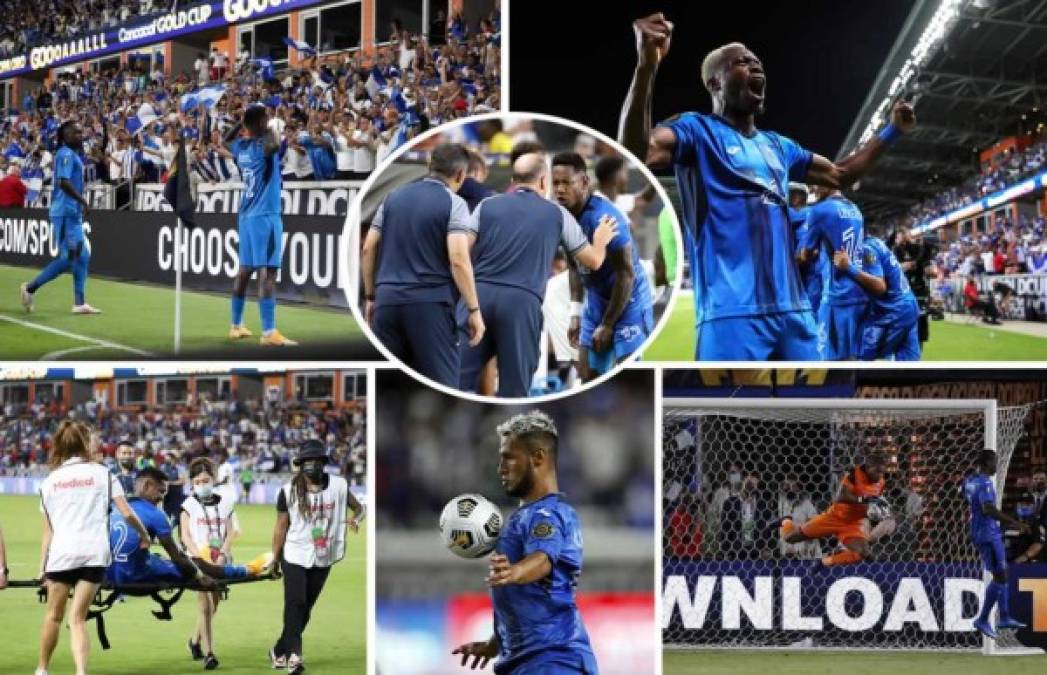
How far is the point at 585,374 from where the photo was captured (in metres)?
4.44

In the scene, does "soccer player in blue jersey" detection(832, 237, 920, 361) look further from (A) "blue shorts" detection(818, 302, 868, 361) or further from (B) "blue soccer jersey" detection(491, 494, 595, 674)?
(B) "blue soccer jersey" detection(491, 494, 595, 674)

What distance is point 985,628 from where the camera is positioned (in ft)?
18.2

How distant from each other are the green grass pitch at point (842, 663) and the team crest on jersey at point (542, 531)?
75.3 inches

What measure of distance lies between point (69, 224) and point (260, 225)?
2.26 ft

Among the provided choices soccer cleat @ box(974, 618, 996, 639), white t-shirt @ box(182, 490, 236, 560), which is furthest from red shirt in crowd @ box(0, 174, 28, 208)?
soccer cleat @ box(974, 618, 996, 639)

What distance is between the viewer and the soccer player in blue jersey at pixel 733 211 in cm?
447

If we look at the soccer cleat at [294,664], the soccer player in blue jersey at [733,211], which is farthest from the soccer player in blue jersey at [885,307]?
the soccer cleat at [294,664]

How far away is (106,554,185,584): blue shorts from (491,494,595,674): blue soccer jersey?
1.59 metres

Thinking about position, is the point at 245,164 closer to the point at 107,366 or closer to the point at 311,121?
the point at 311,121

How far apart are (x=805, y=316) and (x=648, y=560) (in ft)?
4.19

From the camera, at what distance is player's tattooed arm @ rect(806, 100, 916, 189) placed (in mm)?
4648

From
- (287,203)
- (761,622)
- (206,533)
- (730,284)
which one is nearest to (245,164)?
(287,203)

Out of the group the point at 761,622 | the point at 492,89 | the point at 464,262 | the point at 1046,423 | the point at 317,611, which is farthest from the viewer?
the point at 1046,423

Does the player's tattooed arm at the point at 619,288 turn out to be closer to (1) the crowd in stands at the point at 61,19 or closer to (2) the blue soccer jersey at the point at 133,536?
(2) the blue soccer jersey at the point at 133,536
